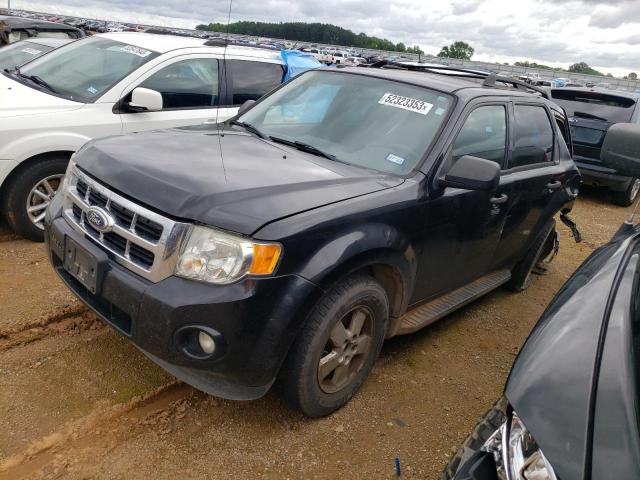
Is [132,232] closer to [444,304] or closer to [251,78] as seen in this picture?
[444,304]

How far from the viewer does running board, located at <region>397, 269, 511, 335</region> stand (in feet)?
10.6

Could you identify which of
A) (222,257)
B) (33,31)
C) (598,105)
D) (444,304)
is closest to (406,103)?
(444,304)

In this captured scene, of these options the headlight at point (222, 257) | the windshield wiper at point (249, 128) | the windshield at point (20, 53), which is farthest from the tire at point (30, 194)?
the windshield at point (20, 53)

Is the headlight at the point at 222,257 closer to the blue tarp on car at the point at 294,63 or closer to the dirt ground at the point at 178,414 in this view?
the dirt ground at the point at 178,414

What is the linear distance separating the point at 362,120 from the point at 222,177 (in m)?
1.17

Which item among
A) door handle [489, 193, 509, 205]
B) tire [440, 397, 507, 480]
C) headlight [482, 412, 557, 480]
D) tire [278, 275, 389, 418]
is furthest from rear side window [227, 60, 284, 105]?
headlight [482, 412, 557, 480]

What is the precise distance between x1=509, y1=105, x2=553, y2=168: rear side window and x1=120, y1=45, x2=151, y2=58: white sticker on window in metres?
3.44

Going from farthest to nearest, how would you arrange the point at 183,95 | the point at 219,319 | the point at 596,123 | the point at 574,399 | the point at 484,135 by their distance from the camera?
the point at 596,123
the point at 183,95
the point at 484,135
the point at 219,319
the point at 574,399

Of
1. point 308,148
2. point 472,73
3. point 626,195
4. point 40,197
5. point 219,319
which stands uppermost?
point 472,73

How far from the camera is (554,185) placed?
13.9 ft

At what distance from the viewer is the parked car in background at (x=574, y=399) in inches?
47.2

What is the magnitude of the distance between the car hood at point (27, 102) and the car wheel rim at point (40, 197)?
558 millimetres

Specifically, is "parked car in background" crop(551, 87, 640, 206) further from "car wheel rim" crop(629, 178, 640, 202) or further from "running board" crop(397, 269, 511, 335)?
"running board" crop(397, 269, 511, 335)

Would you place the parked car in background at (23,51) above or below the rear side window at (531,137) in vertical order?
below
